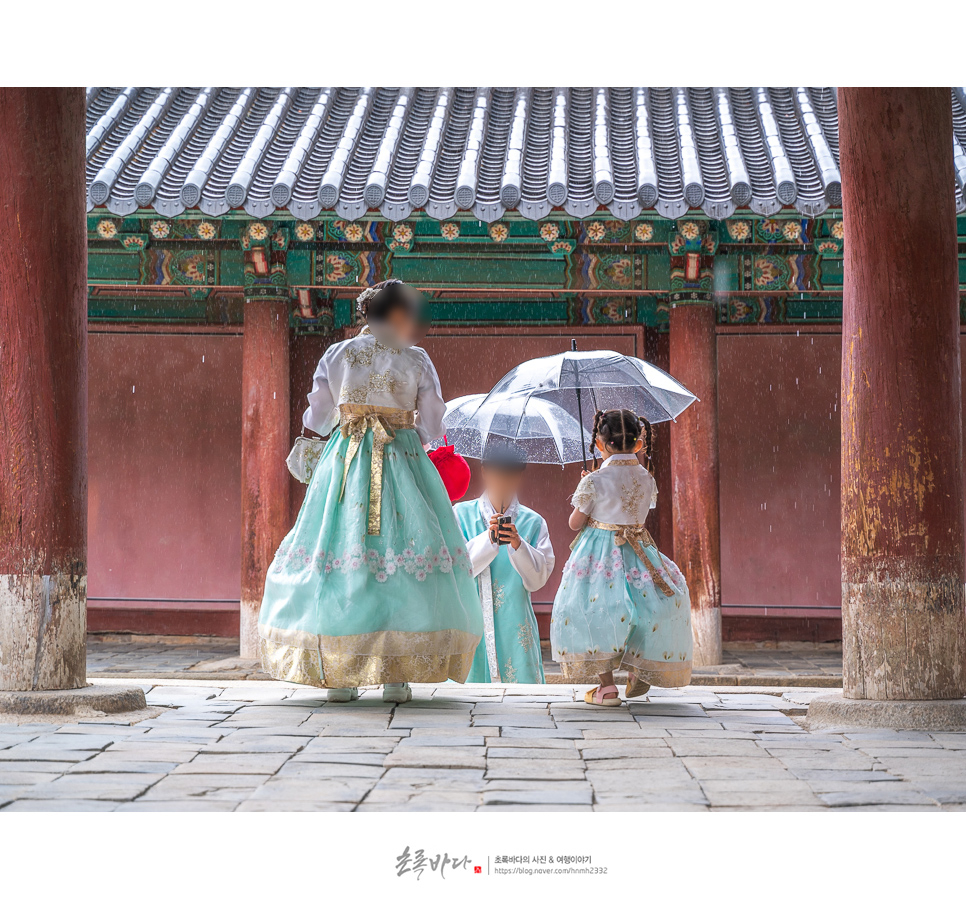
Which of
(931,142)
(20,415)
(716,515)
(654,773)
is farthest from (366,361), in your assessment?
(716,515)

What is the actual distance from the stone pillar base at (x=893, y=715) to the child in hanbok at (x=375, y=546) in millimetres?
1400

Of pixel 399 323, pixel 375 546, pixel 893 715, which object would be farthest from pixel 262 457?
pixel 893 715

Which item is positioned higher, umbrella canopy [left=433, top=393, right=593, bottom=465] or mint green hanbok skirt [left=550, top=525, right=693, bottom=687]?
umbrella canopy [left=433, top=393, right=593, bottom=465]

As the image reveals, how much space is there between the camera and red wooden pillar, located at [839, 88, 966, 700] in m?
3.82

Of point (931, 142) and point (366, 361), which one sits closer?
point (931, 142)

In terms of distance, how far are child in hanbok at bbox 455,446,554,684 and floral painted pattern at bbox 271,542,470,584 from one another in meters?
1.53

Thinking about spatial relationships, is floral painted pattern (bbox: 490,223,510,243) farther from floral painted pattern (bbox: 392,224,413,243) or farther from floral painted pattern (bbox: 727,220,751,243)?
floral painted pattern (bbox: 727,220,751,243)

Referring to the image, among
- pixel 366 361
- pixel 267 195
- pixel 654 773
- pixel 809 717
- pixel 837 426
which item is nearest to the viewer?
pixel 654 773

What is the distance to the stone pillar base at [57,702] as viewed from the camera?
3895 mm

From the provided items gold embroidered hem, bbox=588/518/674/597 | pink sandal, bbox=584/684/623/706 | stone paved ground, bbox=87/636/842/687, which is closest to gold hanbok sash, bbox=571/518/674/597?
gold embroidered hem, bbox=588/518/674/597

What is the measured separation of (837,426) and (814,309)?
3.44 ft

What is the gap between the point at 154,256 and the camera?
28.0 ft

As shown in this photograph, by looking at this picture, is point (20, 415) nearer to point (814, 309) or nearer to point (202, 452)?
point (202, 452)

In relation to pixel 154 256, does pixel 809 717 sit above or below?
below
